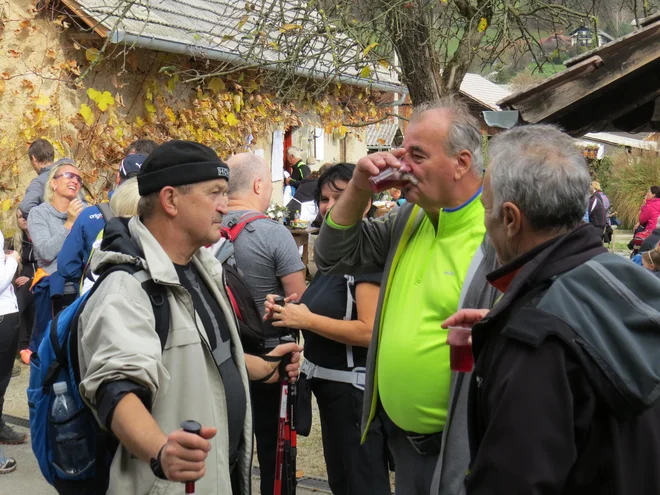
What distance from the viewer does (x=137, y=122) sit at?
993 centimetres

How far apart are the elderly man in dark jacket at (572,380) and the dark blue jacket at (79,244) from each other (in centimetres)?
397

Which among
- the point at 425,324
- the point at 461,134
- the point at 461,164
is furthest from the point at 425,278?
the point at 461,134

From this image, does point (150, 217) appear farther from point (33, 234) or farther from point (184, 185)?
point (33, 234)

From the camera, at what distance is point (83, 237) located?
5371 millimetres

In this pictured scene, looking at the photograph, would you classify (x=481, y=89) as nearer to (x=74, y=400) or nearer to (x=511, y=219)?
(x=74, y=400)

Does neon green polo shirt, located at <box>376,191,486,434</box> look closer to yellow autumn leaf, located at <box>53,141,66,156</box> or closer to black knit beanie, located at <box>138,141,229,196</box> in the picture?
black knit beanie, located at <box>138,141,229,196</box>

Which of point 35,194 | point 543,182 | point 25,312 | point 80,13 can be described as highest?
point 80,13

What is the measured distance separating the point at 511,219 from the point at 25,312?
738 centimetres

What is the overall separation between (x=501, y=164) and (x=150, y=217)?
1284 millimetres

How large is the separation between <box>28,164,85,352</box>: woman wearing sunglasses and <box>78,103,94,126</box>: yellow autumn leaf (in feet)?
9.23

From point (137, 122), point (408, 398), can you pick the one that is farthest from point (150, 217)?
point (137, 122)

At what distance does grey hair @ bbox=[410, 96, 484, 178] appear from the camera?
291 cm

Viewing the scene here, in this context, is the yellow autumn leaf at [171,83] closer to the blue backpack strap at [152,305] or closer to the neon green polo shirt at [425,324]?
the neon green polo shirt at [425,324]

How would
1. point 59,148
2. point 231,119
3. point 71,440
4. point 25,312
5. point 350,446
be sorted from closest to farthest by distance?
point 71,440 → point 350,446 → point 25,312 → point 59,148 → point 231,119
